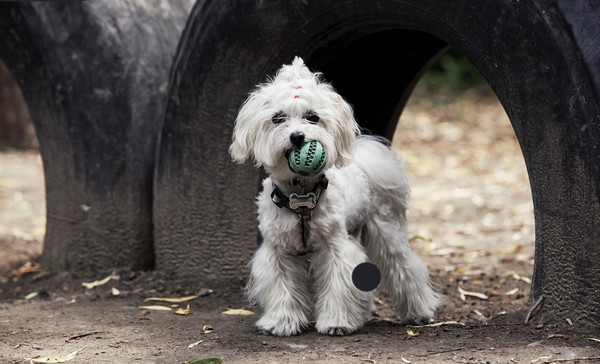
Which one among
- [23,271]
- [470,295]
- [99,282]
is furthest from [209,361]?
→ [23,271]

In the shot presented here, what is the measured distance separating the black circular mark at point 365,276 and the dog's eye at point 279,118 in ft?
2.53

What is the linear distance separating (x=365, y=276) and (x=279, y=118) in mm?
850

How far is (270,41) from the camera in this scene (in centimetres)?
440

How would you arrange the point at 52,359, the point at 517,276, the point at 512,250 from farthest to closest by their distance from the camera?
the point at 512,250 < the point at 517,276 < the point at 52,359

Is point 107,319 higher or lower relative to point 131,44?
lower

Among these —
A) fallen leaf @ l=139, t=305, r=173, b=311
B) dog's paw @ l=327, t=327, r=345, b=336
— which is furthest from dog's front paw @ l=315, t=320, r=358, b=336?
fallen leaf @ l=139, t=305, r=173, b=311

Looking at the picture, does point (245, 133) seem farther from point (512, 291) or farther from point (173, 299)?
point (512, 291)

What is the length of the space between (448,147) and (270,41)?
→ 304 inches

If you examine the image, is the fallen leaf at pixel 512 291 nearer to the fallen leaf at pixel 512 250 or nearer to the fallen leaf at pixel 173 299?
the fallen leaf at pixel 512 250

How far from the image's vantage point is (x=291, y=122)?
3.46 metres

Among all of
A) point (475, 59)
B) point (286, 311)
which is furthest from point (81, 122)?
point (475, 59)

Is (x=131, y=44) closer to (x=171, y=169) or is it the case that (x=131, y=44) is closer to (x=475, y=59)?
(x=171, y=169)

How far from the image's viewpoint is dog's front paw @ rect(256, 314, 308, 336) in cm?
366

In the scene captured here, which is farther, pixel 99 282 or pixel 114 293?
pixel 99 282
